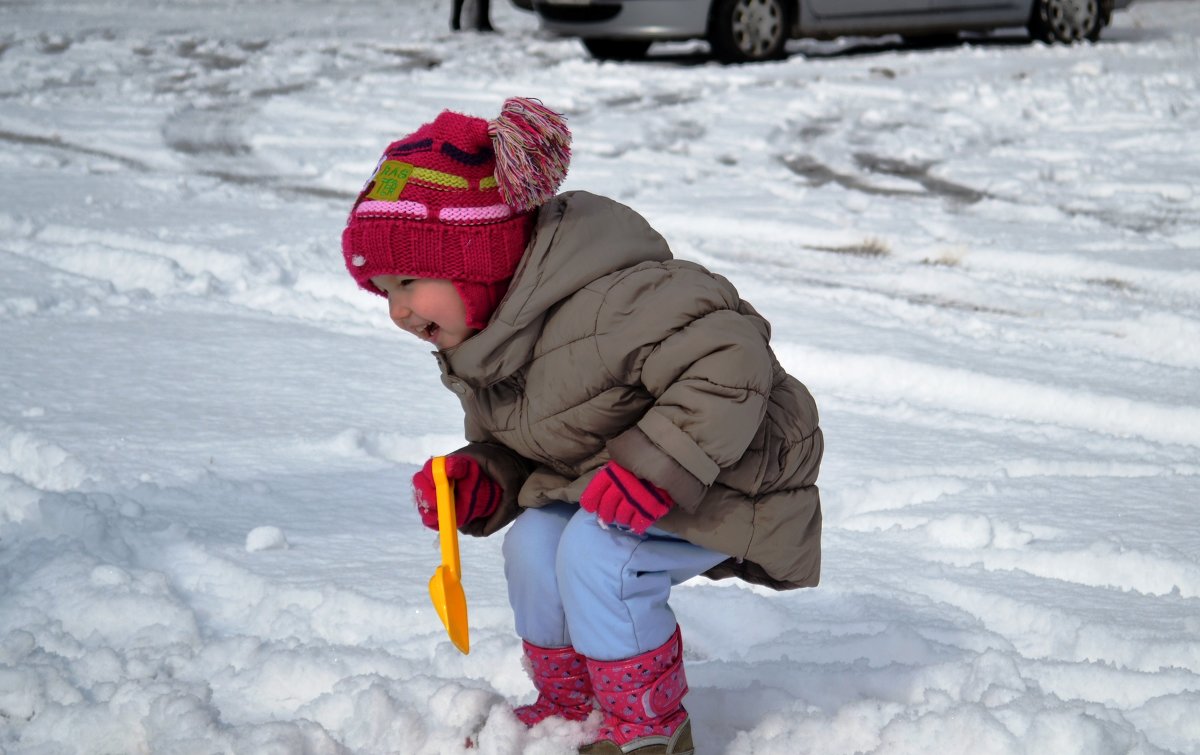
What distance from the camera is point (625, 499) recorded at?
1544mm

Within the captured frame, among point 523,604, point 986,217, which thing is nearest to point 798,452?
point 523,604

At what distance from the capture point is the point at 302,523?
2.53 m

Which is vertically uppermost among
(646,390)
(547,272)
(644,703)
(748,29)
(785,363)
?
(547,272)

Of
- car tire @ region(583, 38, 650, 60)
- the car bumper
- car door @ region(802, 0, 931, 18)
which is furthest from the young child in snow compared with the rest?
car tire @ region(583, 38, 650, 60)

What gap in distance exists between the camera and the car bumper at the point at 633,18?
28.5ft

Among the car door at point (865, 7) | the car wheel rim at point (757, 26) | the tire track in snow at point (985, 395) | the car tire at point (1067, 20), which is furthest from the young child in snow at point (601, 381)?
the car tire at point (1067, 20)

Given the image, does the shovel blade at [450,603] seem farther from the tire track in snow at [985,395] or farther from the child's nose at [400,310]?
the tire track in snow at [985,395]

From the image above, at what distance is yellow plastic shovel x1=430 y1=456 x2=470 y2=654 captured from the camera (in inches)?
67.2

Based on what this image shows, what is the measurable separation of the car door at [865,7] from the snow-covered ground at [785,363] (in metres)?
2.30

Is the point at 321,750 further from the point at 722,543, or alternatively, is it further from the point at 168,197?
the point at 168,197

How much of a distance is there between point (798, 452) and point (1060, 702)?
0.58 meters

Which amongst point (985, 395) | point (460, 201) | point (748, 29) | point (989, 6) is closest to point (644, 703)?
point (460, 201)

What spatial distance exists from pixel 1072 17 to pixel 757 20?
9.08 ft

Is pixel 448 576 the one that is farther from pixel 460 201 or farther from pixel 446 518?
pixel 460 201
